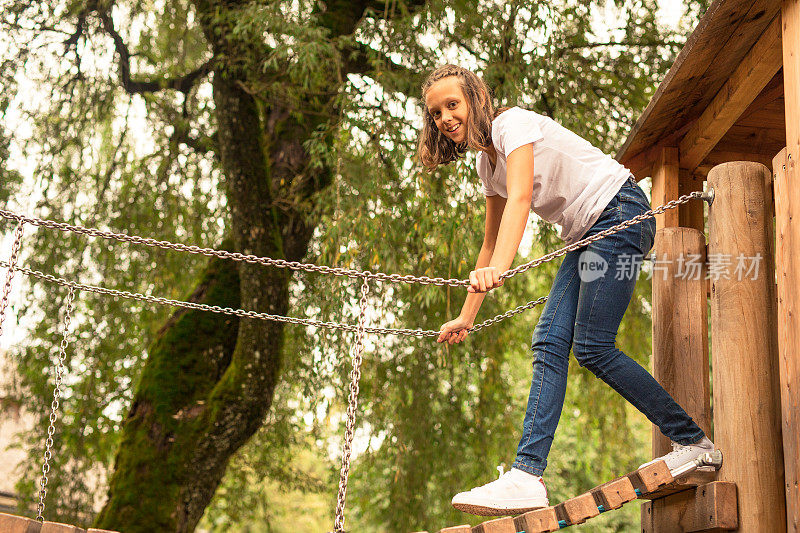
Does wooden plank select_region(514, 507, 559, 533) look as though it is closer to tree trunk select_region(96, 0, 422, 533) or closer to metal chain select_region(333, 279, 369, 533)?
metal chain select_region(333, 279, 369, 533)

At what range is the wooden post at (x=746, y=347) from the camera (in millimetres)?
2363

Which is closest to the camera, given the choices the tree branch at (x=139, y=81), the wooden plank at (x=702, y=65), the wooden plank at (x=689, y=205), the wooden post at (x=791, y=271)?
the wooden post at (x=791, y=271)

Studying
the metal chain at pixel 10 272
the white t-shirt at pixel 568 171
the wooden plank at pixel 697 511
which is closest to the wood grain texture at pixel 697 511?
the wooden plank at pixel 697 511

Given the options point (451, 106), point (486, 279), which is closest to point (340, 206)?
point (451, 106)

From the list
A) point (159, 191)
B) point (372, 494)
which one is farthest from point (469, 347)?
point (159, 191)

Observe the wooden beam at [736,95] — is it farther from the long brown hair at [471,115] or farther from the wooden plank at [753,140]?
the long brown hair at [471,115]

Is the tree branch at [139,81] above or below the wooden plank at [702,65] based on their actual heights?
above

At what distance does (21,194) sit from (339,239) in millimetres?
2595

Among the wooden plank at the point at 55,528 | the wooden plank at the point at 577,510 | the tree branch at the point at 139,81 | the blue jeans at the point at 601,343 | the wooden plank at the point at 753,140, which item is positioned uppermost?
the tree branch at the point at 139,81

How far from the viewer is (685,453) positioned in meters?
2.53

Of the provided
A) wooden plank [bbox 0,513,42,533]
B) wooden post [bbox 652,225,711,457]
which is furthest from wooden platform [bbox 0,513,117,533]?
wooden post [bbox 652,225,711,457]

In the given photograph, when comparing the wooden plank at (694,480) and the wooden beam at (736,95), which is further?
Answer: the wooden beam at (736,95)

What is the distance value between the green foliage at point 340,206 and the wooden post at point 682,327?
1.83 m

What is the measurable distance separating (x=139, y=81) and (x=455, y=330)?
4493 millimetres
